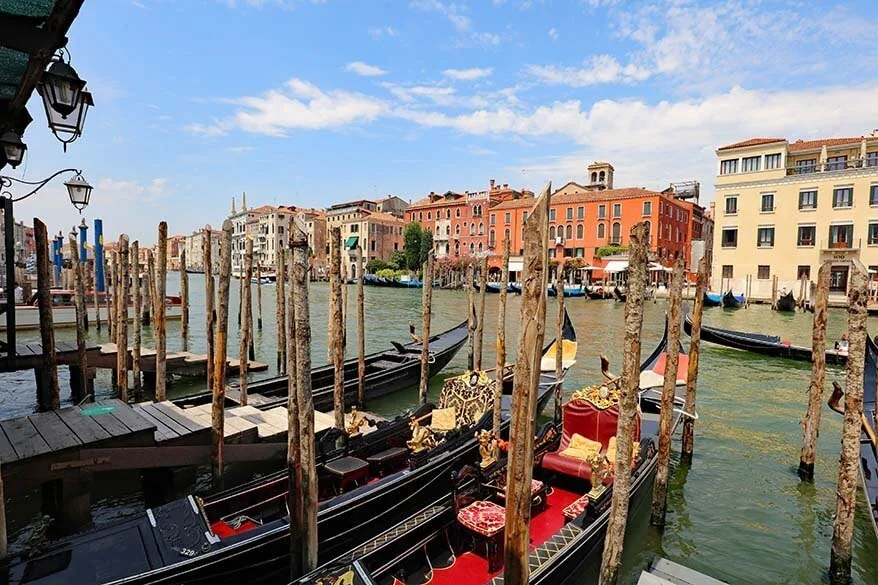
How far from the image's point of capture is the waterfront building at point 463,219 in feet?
151

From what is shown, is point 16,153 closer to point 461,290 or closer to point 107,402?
point 107,402

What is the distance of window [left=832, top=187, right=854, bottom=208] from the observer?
1018 inches

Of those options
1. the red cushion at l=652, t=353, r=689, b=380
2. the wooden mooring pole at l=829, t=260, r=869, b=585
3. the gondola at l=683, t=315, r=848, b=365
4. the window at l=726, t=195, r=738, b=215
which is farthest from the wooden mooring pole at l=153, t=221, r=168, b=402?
the window at l=726, t=195, r=738, b=215

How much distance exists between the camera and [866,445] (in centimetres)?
548

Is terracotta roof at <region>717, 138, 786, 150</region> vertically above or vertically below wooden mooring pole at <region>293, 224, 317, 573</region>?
above

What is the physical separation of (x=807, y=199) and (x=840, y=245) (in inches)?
119

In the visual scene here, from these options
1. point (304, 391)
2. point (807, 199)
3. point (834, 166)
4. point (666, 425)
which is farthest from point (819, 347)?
point (834, 166)

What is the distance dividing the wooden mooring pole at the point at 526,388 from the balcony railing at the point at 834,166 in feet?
106

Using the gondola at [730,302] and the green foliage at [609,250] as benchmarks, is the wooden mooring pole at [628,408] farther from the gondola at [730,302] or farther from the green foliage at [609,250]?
the green foliage at [609,250]

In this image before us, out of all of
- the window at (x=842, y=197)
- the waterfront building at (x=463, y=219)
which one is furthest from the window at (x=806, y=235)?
the waterfront building at (x=463, y=219)

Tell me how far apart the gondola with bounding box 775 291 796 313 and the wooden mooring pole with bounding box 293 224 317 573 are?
97.0 ft

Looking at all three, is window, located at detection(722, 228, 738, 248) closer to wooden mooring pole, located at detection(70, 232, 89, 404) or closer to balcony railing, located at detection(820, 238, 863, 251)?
balcony railing, located at detection(820, 238, 863, 251)

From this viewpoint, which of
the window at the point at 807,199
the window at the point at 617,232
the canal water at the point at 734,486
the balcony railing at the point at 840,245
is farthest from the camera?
the window at the point at 617,232

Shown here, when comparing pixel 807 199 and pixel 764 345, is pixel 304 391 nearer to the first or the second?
pixel 764 345
